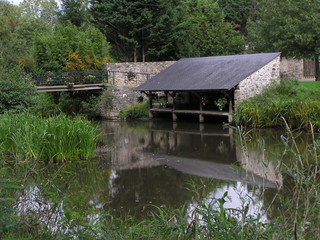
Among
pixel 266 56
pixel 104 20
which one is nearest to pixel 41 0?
pixel 104 20

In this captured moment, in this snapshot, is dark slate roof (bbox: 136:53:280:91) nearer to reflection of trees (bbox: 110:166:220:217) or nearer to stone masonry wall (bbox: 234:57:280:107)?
stone masonry wall (bbox: 234:57:280:107)

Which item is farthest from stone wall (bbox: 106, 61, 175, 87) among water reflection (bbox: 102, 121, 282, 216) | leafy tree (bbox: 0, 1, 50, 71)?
water reflection (bbox: 102, 121, 282, 216)

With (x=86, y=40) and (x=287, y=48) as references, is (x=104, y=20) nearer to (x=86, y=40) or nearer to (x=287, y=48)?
(x=86, y=40)

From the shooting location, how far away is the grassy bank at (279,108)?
51.3ft

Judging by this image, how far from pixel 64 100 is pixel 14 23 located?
1605 cm

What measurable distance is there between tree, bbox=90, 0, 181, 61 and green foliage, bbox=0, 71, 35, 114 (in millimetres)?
9905

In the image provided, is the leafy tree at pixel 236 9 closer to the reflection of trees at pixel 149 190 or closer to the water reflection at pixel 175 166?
the water reflection at pixel 175 166

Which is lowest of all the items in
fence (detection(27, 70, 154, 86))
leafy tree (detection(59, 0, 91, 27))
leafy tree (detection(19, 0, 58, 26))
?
fence (detection(27, 70, 154, 86))

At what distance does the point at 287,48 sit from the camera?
23.3 metres

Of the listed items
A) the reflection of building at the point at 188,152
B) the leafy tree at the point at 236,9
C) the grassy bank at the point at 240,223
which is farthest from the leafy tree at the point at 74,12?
Answer: the grassy bank at the point at 240,223

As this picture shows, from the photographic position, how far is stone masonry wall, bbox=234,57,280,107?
1797cm

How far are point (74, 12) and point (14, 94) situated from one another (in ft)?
59.5

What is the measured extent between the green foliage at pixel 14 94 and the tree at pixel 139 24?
9905 mm

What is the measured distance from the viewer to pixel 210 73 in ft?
61.7
